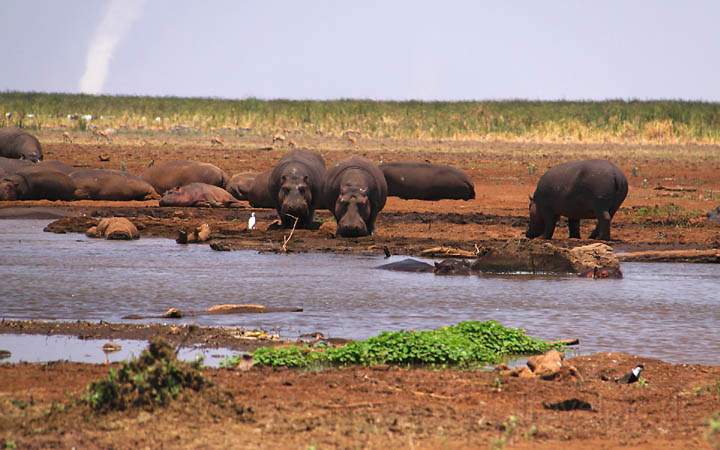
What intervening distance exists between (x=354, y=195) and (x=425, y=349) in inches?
413

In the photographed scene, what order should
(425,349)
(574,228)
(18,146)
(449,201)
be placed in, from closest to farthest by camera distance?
(425,349)
(574,228)
(449,201)
(18,146)

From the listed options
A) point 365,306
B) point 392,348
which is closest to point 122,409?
point 392,348

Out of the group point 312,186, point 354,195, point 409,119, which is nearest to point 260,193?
point 312,186

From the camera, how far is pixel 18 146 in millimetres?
34844

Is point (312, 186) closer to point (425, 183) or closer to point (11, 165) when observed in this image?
point (425, 183)

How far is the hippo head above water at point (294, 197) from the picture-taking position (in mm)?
21375

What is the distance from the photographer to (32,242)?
20.3m

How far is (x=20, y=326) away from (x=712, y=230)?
14.2 meters

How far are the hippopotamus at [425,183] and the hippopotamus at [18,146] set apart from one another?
10614 millimetres

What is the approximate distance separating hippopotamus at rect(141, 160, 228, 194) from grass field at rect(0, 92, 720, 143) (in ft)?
77.9

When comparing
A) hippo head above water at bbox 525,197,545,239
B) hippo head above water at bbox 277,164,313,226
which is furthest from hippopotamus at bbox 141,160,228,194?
hippo head above water at bbox 525,197,545,239

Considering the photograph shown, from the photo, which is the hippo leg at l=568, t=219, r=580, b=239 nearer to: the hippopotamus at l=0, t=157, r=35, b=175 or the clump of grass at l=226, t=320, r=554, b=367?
the clump of grass at l=226, t=320, r=554, b=367

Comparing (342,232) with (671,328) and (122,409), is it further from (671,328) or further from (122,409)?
(122,409)

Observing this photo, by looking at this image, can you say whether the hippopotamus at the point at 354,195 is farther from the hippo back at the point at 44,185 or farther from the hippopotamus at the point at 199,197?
the hippo back at the point at 44,185
